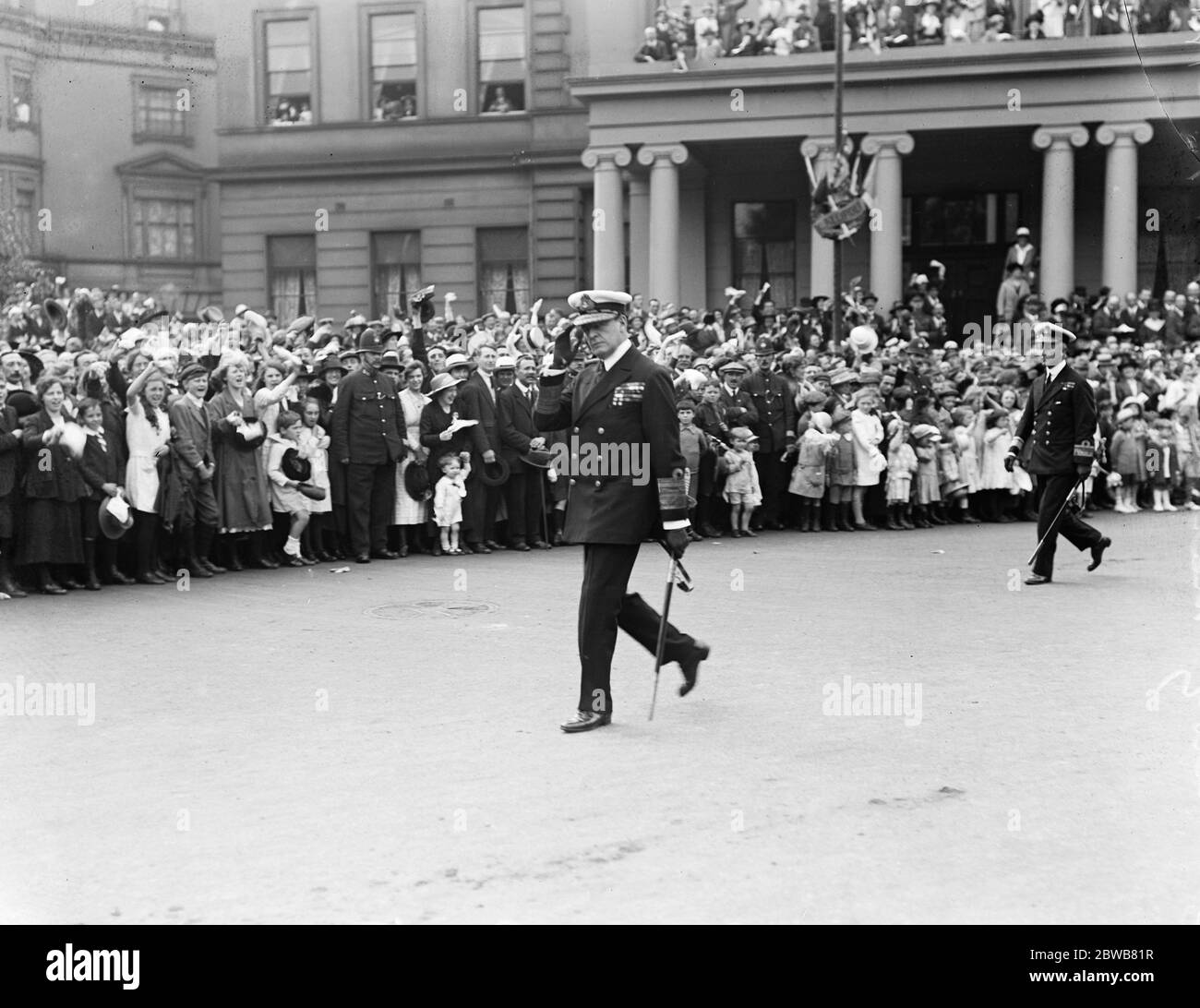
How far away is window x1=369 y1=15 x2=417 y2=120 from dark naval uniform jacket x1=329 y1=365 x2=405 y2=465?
1911 cm

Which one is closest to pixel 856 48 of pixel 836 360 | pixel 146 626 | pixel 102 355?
pixel 836 360

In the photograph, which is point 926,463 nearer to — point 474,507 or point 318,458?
point 474,507

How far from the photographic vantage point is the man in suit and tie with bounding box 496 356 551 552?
52.5 feet

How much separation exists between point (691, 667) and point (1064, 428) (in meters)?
6.03

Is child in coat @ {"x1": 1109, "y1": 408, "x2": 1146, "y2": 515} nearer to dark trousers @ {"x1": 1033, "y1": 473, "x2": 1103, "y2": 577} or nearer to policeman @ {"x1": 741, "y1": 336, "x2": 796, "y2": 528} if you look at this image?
policeman @ {"x1": 741, "y1": 336, "x2": 796, "y2": 528}

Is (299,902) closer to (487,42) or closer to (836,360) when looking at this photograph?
(836,360)

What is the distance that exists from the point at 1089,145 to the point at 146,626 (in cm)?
2519

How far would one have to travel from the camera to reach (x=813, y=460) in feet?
59.0

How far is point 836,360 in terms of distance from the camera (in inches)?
770

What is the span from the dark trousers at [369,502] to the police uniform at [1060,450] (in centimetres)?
609

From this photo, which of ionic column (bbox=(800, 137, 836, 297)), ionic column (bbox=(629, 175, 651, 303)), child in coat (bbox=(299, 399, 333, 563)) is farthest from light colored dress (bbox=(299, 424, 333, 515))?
ionic column (bbox=(629, 175, 651, 303))

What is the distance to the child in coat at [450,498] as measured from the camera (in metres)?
15.4

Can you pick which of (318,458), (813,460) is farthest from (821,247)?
(318,458)

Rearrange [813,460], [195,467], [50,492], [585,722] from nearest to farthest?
[585,722] < [50,492] < [195,467] < [813,460]
